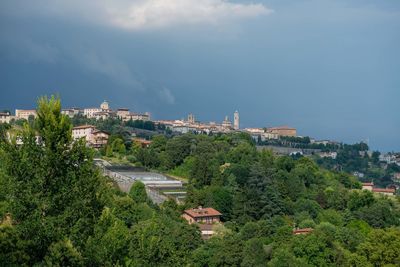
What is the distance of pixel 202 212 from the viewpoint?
2469 cm

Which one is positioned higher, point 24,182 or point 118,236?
point 24,182

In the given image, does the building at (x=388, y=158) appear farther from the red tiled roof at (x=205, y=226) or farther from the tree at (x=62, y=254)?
the tree at (x=62, y=254)

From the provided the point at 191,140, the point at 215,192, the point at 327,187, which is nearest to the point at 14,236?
the point at 215,192

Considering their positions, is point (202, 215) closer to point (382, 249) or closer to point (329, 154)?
point (382, 249)

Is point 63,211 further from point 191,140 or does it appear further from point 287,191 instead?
point 191,140

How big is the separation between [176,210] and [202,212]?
1117 mm

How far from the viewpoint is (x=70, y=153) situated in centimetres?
620

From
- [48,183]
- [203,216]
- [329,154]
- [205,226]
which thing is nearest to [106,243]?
[48,183]

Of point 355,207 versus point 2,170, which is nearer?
point 2,170

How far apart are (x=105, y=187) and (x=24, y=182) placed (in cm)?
106

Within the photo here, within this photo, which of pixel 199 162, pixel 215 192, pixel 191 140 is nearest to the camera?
pixel 215 192

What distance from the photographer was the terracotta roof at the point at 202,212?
24372 mm

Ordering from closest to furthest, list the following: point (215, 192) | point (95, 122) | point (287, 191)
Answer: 1. point (215, 192)
2. point (287, 191)
3. point (95, 122)

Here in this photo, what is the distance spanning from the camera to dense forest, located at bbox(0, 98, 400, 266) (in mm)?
Answer: 6008
